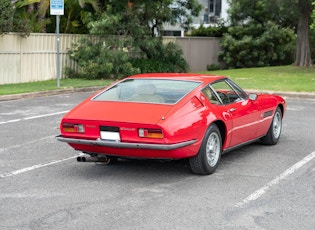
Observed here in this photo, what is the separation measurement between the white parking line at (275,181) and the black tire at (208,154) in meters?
0.80

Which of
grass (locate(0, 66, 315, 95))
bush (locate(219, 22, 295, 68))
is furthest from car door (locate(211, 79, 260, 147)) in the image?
bush (locate(219, 22, 295, 68))

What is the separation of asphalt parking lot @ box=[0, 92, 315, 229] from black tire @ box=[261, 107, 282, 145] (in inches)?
5.2

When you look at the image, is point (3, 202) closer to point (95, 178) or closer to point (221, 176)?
point (95, 178)

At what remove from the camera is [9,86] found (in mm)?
18984

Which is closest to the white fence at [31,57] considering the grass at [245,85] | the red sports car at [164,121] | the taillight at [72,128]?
the grass at [245,85]

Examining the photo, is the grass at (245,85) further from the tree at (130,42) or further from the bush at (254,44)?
the bush at (254,44)

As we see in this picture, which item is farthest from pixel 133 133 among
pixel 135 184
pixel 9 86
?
pixel 9 86

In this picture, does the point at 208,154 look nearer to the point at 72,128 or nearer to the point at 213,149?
the point at 213,149

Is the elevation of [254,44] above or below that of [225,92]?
above

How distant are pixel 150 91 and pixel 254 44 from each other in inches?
1089

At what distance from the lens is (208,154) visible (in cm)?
720

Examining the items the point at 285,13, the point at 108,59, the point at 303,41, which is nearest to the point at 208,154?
the point at 108,59

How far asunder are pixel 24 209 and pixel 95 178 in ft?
4.87

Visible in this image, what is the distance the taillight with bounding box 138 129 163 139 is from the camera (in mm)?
6566
